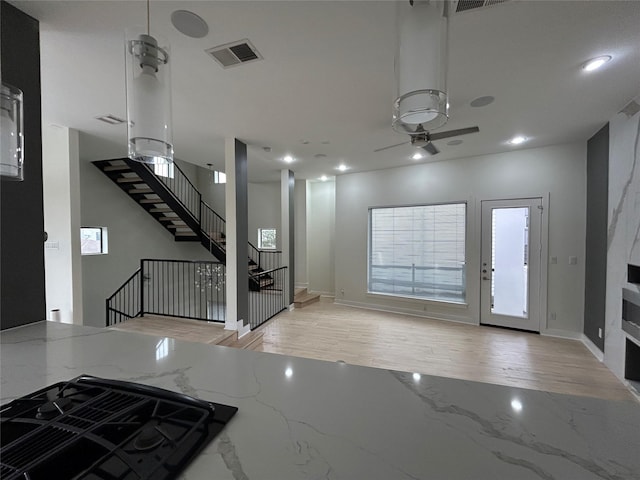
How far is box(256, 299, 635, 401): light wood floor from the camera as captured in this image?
10.0 feet

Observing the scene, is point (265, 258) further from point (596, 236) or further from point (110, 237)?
point (596, 236)

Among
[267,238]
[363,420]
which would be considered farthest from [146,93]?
[267,238]

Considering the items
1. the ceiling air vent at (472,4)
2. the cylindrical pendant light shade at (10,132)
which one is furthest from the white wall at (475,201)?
the cylindrical pendant light shade at (10,132)

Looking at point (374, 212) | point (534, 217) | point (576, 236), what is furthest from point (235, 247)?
point (576, 236)

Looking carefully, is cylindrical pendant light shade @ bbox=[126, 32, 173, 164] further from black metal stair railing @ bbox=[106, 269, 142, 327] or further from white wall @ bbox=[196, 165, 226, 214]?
white wall @ bbox=[196, 165, 226, 214]

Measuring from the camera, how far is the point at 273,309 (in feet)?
19.1

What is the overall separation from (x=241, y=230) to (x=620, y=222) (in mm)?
4812

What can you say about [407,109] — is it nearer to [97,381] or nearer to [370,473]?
[370,473]

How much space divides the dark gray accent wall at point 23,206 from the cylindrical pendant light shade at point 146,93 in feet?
3.42

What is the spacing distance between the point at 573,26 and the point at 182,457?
307 cm

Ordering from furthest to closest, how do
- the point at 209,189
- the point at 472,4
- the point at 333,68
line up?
the point at 209,189 → the point at 333,68 → the point at 472,4

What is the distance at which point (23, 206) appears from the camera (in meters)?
1.57

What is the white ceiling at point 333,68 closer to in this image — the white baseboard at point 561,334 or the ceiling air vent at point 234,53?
the ceiling air vent at point 234,53

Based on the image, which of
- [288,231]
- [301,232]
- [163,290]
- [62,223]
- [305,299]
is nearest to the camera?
[62,223]
